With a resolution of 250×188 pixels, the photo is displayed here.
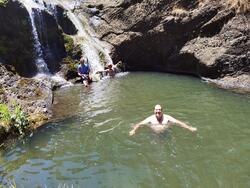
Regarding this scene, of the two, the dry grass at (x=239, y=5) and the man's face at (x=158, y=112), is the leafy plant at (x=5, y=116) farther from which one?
the dry grass at (x=239, y=5)

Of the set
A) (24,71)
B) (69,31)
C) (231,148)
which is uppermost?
(69,31)

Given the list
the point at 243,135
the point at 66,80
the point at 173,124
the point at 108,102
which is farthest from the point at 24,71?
the point at 243,135

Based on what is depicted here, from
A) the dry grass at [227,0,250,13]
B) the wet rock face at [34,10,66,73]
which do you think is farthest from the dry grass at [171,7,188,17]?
the wet rock face at [34,10,66,73]

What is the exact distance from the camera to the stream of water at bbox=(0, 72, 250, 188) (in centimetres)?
900

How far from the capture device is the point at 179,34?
20828mm

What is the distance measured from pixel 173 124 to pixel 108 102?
4171 mm

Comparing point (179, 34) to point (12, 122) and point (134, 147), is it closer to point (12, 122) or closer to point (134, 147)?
point (12, 122)

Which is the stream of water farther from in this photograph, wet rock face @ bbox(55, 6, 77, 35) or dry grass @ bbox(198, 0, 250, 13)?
wet rock face @ bbox(55, 6, 77, 35)

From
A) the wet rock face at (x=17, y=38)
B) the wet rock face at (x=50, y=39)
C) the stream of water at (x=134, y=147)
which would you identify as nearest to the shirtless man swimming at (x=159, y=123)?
the stream of water at (x=134, y=147)

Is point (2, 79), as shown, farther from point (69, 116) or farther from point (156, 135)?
point (156, 135)

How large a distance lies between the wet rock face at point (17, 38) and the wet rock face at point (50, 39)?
2.33 feet

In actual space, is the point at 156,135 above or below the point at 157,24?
below

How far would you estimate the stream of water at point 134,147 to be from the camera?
900cm

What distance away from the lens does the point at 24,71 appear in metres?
18.9
